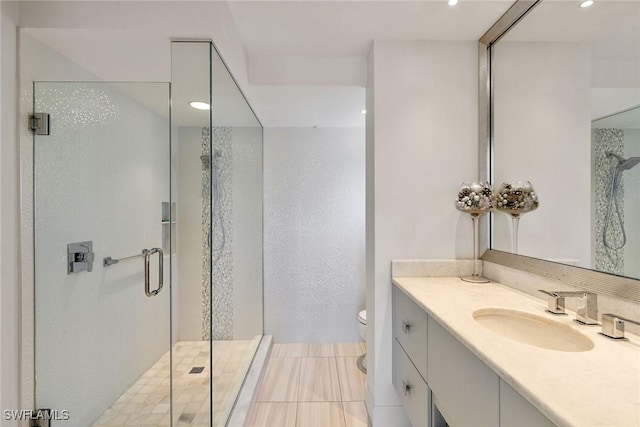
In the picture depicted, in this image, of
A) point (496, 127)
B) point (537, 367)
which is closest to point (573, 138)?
point (496, 127)

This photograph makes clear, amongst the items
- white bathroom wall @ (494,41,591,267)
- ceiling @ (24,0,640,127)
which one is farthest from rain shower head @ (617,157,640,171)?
ceiling @ (24,0,640,127)

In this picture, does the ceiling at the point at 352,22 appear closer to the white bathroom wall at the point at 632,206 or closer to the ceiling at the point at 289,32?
the ceiling at the point at 289,32

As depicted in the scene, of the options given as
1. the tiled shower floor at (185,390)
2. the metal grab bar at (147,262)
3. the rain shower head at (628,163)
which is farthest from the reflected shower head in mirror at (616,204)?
the metal grab bar at (147,262)

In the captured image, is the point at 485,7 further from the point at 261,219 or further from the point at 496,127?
the point at 261,219

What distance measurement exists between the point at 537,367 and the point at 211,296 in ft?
4.68

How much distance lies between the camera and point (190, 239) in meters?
1.58

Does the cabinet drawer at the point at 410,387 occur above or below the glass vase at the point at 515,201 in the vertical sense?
below

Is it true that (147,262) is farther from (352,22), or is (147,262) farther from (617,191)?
(617,191)

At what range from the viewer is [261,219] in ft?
9.02

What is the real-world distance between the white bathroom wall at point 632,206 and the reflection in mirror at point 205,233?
1.69 m

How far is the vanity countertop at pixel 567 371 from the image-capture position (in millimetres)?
561

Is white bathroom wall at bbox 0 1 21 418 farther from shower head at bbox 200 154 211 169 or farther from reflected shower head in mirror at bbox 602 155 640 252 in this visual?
reflected shower head in mirror at bbox 602 155 640 252

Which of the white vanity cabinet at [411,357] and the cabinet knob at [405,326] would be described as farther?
the cabinet knob at [405,326]

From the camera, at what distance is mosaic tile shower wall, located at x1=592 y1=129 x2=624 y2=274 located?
1013 mm
